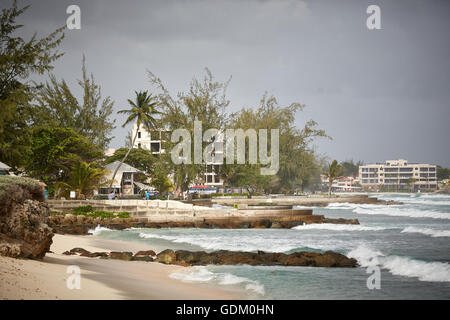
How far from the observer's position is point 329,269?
52.1ft

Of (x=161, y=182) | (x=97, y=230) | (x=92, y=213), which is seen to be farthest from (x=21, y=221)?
(x=161, y=182)

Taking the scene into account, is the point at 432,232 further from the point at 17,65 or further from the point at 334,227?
the point at 17,65

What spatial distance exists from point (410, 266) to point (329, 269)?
3314 millimetres

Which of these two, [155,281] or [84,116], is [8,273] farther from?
[84,116]

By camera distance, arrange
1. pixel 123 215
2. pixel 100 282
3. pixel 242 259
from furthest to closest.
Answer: pixel 123 215 → pixel 242 259 → pixel 100 282

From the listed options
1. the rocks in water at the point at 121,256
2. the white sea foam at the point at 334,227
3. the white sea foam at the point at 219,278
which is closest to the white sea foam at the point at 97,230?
the rocks in water at the point at 121,256

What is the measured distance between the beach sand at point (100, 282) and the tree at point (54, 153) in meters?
29.4

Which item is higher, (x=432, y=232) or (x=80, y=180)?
(x=80, y=180)

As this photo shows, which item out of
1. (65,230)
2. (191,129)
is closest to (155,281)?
(65,230)

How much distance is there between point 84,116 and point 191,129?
14275 mm

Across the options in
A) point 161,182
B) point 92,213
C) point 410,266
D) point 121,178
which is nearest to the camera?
point 410,266

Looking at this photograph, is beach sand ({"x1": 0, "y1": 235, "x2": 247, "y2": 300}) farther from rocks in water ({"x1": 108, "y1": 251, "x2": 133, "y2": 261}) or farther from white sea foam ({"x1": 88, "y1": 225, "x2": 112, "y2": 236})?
white sea foam ({"x1": 88, "y1": 225, "x2": 112, "y2": 236})

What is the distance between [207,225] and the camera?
33.8 metres

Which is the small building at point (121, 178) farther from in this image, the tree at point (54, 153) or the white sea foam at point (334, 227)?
the white sea foam at point (334, 227)
